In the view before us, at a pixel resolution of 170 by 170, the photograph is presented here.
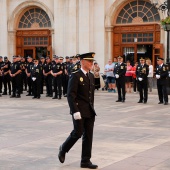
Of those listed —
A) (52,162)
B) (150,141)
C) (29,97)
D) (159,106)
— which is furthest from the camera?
(29,97)

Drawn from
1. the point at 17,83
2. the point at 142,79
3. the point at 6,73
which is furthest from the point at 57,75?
the point at 142,79

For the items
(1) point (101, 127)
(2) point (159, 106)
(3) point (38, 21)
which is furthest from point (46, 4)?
(1) point (101, 127)

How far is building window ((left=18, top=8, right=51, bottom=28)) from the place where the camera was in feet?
90.6

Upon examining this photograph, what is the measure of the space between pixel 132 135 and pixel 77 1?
16595 mm

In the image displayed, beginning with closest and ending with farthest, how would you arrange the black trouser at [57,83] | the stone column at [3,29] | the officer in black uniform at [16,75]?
the black trouser at [57,83] < the officer in black uniform at [16,75] < the stone column at [3,29]

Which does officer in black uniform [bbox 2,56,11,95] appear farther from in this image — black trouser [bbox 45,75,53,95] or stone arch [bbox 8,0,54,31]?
stone arch [bbox 8,0,54,31]

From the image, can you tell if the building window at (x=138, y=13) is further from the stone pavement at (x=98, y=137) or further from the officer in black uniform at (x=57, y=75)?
the stone pavement at (x=98, y=137)

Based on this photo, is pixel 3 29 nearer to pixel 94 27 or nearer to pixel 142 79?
pixel 94 27

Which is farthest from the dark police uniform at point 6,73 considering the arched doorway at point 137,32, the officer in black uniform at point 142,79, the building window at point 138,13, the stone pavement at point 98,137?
the building window at point 138,13

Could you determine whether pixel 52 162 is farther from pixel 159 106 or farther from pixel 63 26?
pixel 63 26

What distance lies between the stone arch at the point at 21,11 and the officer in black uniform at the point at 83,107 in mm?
19964

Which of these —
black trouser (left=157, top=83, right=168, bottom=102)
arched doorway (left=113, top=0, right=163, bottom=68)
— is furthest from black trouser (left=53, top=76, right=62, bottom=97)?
arched doorway (left=113, top=0, right=163, bottom=68)

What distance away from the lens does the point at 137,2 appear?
24422mm

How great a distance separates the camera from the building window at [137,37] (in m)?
24.4
